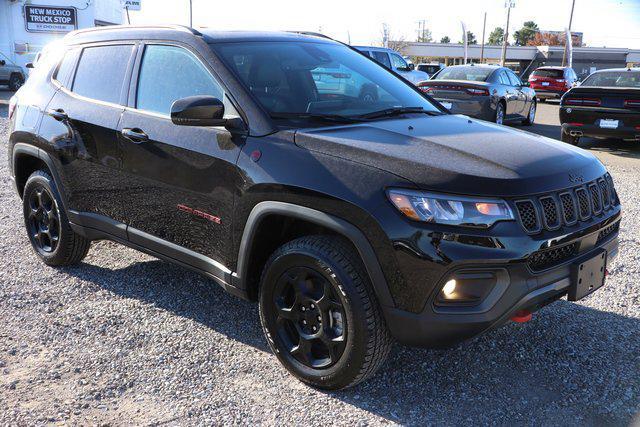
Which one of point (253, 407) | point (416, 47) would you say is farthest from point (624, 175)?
point (416, 47)

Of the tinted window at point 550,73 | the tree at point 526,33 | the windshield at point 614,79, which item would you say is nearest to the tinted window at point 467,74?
the windshield at point 614,79

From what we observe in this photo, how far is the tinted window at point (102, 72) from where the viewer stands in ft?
13.6

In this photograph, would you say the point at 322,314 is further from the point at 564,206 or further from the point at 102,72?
the point at 102,72

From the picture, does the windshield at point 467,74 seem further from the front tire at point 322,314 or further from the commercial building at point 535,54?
the commercial building at point 535,54

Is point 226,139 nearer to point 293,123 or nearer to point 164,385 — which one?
point 293,123

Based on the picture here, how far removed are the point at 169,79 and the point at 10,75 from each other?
2238 centimetres

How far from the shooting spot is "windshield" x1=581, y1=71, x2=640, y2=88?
Answer: 37.2 ft

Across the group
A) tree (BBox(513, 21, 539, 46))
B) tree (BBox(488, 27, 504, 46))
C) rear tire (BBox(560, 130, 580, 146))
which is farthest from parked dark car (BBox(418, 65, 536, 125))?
tree (BBox(488, 27, 504, 46))

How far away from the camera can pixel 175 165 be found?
11.8 feet

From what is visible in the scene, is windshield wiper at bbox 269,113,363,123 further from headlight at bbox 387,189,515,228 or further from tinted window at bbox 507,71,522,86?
tinted window at bbox 507,71,522,86

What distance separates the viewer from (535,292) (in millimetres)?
2766

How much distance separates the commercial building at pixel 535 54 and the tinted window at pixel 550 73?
35.2 m

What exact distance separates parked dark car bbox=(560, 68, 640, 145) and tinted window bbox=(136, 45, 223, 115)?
8.99 metres

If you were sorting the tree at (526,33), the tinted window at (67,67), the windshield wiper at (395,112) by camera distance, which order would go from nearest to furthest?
the windshield wiper at (395,112) → the tinted window at (67,67) → the tree at (526,33)
